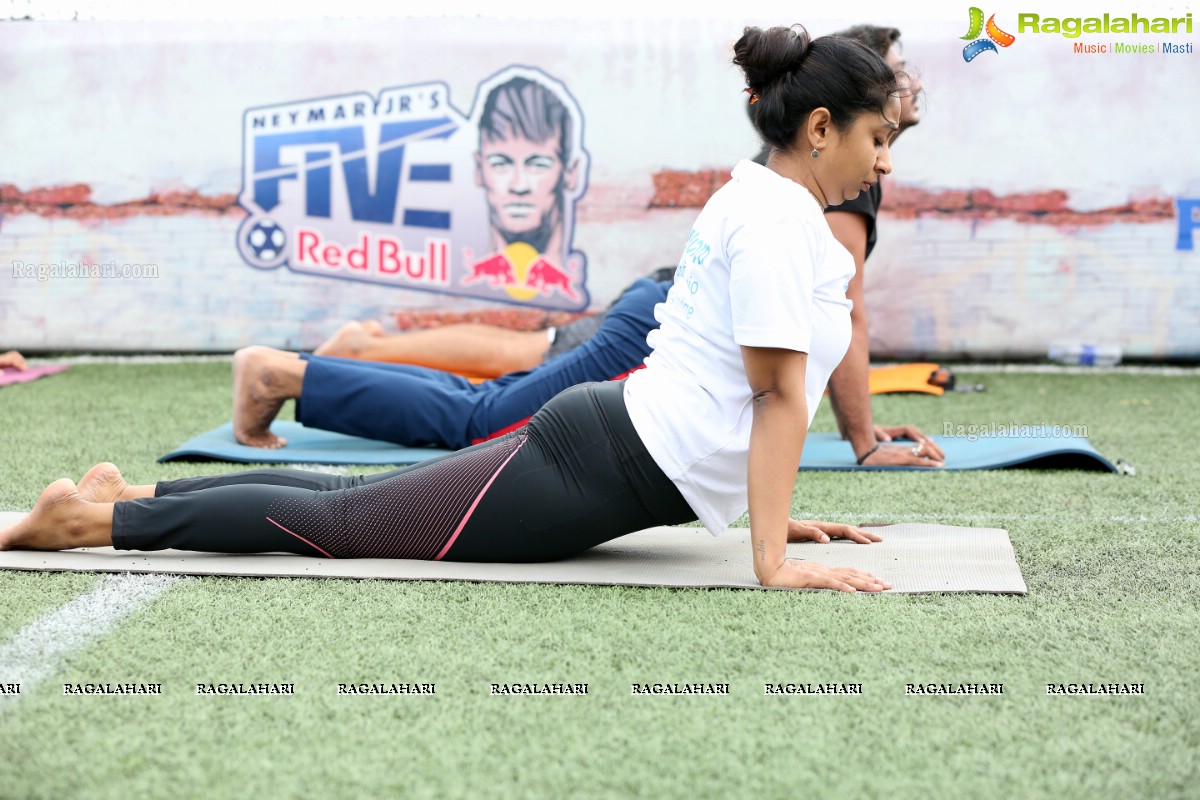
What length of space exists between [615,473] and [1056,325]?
568 centimetres

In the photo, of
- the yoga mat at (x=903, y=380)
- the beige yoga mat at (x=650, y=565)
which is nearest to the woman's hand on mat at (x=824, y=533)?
the beige yoga mat at (x=650, y=565)

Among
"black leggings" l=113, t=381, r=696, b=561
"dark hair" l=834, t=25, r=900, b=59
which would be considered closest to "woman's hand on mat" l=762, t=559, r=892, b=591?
"black leggings" l=113, t=381, r=696, b=561

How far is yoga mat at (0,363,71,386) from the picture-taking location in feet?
22.5

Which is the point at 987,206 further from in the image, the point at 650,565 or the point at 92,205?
the point at 92,205

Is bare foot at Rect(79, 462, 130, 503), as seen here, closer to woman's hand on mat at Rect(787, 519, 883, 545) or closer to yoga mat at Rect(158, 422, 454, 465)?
yoga mat at Rect(158, 422, 454, 465)

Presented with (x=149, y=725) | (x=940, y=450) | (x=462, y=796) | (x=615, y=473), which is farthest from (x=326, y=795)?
(x=940, y=450)

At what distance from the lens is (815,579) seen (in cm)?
278

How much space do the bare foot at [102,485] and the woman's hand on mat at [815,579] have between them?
5.29 ft

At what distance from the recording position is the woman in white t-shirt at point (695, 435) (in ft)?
8.65

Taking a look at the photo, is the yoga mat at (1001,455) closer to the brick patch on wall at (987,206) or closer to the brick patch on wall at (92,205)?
the brick patch on wall at (987,206)

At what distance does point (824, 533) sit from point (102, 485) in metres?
1.84

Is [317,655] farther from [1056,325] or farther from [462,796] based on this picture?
[1056,325]

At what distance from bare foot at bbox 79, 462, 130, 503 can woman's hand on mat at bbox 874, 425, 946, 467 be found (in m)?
2.70

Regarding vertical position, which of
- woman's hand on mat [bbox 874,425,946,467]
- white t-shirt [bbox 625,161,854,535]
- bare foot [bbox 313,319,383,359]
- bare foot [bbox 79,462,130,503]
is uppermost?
white t-shirt [bbox 625,161,854,535]
